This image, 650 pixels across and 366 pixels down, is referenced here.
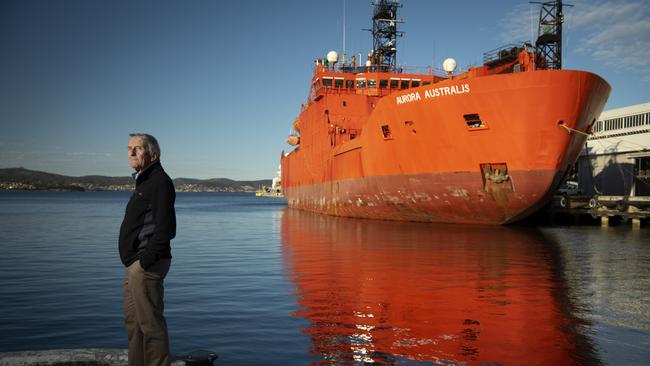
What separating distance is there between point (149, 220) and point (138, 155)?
51 cm

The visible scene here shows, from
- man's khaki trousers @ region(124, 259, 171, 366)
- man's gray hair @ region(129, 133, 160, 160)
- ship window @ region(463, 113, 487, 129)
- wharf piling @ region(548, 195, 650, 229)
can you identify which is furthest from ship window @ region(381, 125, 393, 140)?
man's khaki trousers @ region(124, 259, 171, 366)

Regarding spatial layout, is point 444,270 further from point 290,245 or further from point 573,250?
point 290,245

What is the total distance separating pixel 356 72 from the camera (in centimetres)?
3622

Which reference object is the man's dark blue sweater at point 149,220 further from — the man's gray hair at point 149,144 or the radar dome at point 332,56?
the radar dome at point 332,56

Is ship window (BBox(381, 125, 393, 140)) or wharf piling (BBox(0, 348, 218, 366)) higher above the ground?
ship window (BBox(381, 125, 393, 140))

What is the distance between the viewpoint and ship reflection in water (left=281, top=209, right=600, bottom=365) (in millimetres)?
5453

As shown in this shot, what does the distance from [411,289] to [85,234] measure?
1824 cm

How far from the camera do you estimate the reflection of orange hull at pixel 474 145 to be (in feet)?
58.9

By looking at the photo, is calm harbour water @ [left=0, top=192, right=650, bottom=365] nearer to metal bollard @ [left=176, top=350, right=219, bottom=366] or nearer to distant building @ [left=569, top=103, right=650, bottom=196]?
metal bollard @ [left=176, top=350, right=219, bottom=366]

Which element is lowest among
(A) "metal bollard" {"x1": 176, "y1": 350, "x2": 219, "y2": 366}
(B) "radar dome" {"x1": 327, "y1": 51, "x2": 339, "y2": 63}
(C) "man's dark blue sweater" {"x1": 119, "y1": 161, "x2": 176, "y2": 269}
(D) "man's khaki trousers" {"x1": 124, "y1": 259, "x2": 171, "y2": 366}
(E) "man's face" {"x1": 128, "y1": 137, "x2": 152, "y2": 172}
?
(A) "metal bollard" {"x1": 176, "y1": 350, "x2": 219, "y2": 366}

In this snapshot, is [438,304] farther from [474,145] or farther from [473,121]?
[473,121]

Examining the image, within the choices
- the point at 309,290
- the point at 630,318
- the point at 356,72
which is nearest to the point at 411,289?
the point at 309,290

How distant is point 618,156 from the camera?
30156mm

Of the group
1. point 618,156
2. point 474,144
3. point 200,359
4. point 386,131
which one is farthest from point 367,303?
point 618,156
